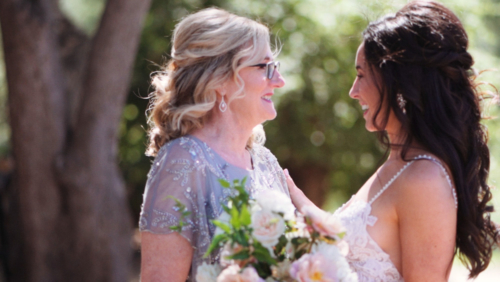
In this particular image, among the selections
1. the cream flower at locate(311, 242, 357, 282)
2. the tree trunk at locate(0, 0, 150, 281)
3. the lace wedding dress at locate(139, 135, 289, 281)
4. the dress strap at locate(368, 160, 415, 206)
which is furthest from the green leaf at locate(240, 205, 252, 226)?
the tree trunk at locate(0, 0, 150, 281)

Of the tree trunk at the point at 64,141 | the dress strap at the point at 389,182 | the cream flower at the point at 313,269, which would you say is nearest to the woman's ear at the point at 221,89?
the dress strap at the point at 389,182

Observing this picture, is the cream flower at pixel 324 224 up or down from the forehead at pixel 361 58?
down

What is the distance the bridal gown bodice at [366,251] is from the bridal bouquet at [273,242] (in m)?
0.64

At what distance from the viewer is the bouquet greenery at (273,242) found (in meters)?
1.63

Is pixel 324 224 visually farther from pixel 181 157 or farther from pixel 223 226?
pixel 181 157

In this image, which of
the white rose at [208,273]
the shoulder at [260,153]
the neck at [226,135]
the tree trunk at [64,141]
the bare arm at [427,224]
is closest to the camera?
the white rose at [208,273]

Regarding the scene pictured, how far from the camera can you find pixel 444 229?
7.07 ft

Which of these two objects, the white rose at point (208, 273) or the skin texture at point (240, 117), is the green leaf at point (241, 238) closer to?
the white rose at point (208, 273)

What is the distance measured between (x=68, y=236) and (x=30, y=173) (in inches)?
30.0

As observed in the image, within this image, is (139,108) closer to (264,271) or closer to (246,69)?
(246,69)

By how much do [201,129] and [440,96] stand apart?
113 cm

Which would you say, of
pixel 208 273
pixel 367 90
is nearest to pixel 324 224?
pixel 208 273

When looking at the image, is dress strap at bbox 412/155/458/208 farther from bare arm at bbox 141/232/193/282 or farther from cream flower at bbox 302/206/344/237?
bare arm at bbox 141/232/193/282

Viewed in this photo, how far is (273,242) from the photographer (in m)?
1.65
